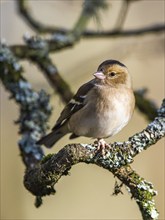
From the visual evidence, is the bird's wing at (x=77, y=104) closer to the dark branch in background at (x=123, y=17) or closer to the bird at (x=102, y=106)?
the bird at (x=102, y=106)

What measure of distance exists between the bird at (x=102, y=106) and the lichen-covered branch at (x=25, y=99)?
0.57 ft

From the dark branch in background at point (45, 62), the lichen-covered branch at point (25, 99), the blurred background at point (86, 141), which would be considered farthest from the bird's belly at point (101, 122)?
the blurred background at point (86, 141)

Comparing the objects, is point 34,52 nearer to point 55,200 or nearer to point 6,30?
point 6,30

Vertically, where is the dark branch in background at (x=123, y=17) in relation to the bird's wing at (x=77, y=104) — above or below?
above

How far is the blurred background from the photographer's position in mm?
3627

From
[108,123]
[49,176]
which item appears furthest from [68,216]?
[49,176]

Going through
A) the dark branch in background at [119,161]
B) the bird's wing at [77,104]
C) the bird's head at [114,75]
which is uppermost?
the bird's head at [114,75]

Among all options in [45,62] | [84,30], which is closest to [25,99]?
[45,62]

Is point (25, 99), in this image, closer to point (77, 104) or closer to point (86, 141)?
point (77, 104)

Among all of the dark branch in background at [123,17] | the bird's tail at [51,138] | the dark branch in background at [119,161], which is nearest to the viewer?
the dark branch in background at [119,161]

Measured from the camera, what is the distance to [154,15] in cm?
493

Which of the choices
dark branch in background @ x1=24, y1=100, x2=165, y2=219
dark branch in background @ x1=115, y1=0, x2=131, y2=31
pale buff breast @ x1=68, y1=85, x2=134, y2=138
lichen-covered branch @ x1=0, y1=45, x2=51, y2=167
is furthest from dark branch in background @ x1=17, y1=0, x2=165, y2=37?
dark branch in background @ x1=24, y1=100, x2=165, y2=219

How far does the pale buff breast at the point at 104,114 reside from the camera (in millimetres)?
3004

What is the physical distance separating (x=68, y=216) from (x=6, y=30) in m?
1.37
